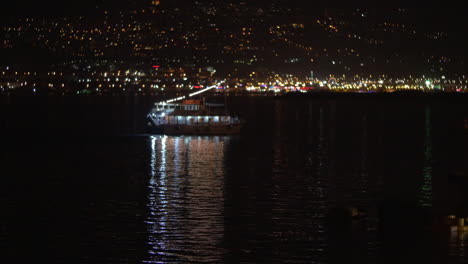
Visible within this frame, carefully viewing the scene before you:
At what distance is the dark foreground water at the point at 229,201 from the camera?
12.0m

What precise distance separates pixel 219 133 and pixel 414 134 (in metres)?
9.84

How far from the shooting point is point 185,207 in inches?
608

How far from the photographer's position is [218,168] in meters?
22.9

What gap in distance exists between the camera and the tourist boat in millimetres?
36438

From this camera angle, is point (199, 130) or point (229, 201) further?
point (199, 130)

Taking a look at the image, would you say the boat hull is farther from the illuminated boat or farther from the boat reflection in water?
the boat reflection in water

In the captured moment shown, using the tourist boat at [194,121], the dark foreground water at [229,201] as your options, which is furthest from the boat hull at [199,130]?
the dark foreground water at [229,201]

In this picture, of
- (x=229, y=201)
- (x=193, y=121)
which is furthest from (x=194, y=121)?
(x=229, y=201)

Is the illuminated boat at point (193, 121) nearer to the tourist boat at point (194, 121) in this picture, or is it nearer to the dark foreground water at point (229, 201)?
the tourist boat at point (194, 121)

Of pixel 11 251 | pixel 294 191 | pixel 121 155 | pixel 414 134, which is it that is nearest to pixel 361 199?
pixel 294 191

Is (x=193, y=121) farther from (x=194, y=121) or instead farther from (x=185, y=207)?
(x=185, y=207)

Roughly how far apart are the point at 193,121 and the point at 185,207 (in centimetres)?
2186

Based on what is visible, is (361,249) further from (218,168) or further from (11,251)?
(218,168)

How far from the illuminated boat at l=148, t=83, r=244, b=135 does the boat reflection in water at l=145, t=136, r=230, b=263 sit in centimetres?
855
